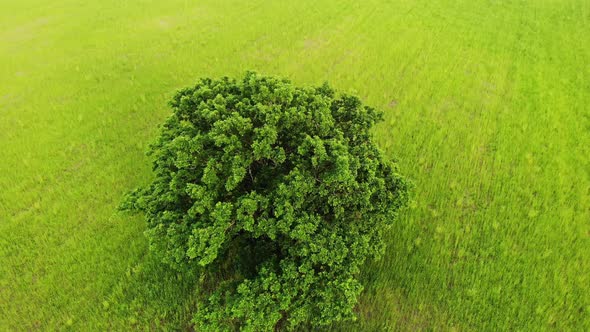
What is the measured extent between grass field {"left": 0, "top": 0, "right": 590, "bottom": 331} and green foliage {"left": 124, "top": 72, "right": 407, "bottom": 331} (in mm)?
1843

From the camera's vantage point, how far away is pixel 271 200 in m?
7.22

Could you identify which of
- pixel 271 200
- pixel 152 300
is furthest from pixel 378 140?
pixel 152 300

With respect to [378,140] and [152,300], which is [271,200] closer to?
[152,300]

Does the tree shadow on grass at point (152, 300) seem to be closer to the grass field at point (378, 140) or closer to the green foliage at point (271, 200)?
the grass field at point (378, 140)

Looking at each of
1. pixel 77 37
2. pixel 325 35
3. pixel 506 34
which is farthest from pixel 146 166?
pixel 506 34

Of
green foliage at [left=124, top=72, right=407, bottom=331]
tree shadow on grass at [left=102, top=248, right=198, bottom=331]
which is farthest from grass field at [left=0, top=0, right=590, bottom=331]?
green foliage at [left=124, top=72, right=407, bottom=331]

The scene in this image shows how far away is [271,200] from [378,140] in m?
7.42

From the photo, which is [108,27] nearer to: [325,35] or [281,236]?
[325,35]

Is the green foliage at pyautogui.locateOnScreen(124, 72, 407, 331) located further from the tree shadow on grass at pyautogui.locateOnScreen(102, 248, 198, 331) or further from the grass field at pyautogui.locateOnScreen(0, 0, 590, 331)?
the grass field at pyautogui.locateOnScreen(0, 0, 590, 331)

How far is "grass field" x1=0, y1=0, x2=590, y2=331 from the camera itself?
8.83m

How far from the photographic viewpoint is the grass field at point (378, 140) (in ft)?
29.0

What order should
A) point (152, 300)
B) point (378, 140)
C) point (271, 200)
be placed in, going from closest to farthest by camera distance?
point (271, 200), point (152, 300), point (378, 140)

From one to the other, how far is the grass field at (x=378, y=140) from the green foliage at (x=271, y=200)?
1.84 metres

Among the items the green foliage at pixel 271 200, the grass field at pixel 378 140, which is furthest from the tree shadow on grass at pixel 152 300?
the green foliage at pixel 271 200
